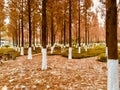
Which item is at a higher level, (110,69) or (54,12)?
(54,12)

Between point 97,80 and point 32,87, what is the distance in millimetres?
2988

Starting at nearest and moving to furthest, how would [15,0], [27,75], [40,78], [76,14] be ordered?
1. [40,78]
2. [27,75]
3. [15,0]
4. [76,14]

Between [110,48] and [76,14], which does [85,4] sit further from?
[110,48]

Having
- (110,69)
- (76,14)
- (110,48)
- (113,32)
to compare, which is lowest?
(110,69)

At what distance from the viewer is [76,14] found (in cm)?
2772

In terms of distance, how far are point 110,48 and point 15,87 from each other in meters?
4.32

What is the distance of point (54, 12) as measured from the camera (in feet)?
86.9

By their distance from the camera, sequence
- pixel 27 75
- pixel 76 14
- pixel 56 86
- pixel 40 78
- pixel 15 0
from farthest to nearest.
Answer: pixel 76 14 < pixel 15 0 < pixel 27 75 < pixel 40 78 < pixel 56 86

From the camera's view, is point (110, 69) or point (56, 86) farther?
point (56, 86)

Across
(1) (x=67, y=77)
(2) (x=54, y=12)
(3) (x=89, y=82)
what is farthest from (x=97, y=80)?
(2) (x=54, y=12)

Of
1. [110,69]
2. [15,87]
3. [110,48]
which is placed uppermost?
[110,48]

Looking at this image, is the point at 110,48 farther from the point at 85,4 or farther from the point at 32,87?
the point at 85,4

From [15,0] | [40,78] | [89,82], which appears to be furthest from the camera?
[15,0]

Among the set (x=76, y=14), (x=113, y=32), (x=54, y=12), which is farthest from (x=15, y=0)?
(x=113, y=32)
